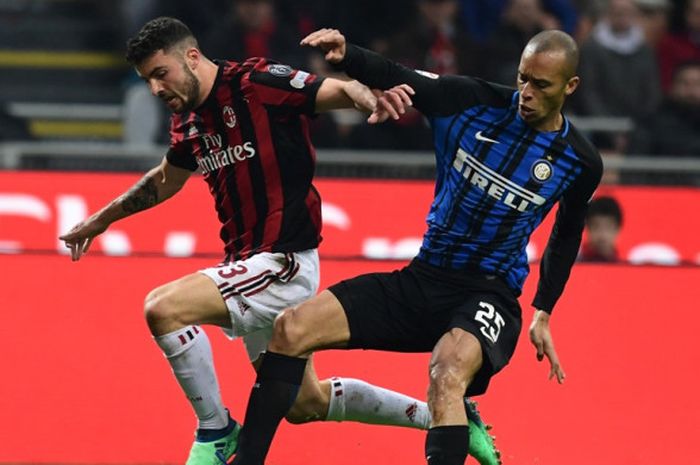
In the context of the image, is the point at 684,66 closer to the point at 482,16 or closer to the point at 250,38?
the point at 482,16

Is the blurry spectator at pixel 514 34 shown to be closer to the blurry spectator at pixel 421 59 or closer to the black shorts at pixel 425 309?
the blurry spectator at pixel 421 59

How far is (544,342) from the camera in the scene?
6039 millimetres

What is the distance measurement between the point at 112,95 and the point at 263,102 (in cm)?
691

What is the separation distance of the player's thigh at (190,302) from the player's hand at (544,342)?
1195mm

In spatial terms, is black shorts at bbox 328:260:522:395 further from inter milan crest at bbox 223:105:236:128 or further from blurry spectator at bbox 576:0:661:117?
blurry spectator at bbox 576:0:661:117

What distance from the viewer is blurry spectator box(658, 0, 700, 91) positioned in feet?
38.3

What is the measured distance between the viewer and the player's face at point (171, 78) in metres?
6.09

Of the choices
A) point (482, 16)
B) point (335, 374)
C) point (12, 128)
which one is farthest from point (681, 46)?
point (335, 374)

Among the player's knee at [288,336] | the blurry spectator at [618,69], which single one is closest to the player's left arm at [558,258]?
the player's knee at [288,336]

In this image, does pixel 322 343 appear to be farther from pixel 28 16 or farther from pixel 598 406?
pixel 28 16

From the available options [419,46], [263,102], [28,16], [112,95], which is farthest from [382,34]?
[263,102]

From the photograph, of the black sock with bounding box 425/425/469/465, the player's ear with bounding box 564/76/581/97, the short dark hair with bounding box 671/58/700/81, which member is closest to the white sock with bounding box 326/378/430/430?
the black sock with bounding box 425/425/469/465

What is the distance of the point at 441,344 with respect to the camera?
5777mm

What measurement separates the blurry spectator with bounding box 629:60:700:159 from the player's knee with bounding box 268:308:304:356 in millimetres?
5624
